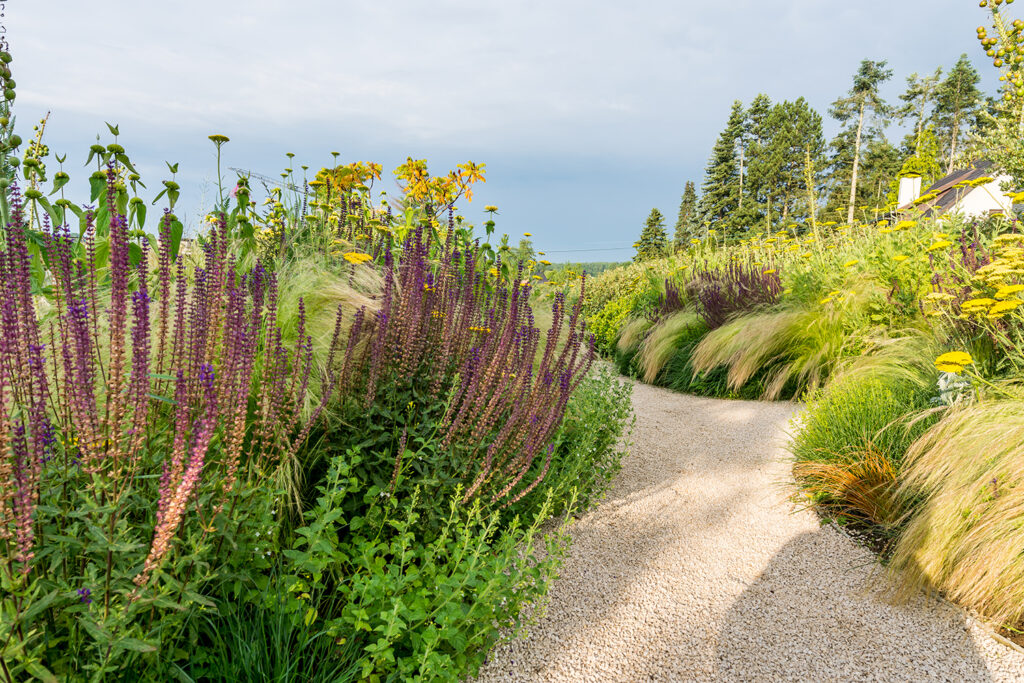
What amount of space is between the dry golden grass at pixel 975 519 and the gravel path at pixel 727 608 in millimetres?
124

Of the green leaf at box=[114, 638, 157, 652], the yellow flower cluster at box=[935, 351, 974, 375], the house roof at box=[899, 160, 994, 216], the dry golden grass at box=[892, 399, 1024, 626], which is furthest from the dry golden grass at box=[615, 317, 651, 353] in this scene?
the green leaf at box=[114, 638, 157, 652]

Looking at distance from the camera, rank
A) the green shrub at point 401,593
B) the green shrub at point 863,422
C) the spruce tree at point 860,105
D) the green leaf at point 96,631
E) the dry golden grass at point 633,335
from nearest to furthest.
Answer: the green leaf at point 96,631 < the green shrub at point 401,593 < the green shrub at point 863,422 < the dry golden grass at point 633,335 < the spruce tree at point 860,105

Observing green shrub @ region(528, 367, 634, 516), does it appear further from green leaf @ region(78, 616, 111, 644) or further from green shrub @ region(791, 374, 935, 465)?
green leaf @ region(78, 616, 111, 644)

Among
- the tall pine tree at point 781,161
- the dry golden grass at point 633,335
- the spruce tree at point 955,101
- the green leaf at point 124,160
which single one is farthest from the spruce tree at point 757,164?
the green leaf at point 124,160

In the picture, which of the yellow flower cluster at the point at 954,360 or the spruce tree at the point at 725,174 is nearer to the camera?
the yellow flower cluster at the point at 954,360

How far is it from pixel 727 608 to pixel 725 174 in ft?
129

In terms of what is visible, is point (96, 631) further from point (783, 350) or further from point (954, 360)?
point (783, 350)

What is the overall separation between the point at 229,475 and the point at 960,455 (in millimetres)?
2831

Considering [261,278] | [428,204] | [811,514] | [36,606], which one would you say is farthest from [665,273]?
[36,606]

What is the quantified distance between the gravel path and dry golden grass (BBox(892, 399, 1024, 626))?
124 millimetres

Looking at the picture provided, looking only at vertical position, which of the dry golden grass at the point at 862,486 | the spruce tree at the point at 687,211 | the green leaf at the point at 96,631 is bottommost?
the dry golden grass at the point at 862,486

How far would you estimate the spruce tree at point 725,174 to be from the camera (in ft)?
123

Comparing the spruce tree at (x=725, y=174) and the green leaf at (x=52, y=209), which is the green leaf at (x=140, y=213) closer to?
the green leaf at (x=52, y=209)

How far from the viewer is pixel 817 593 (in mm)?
2434
